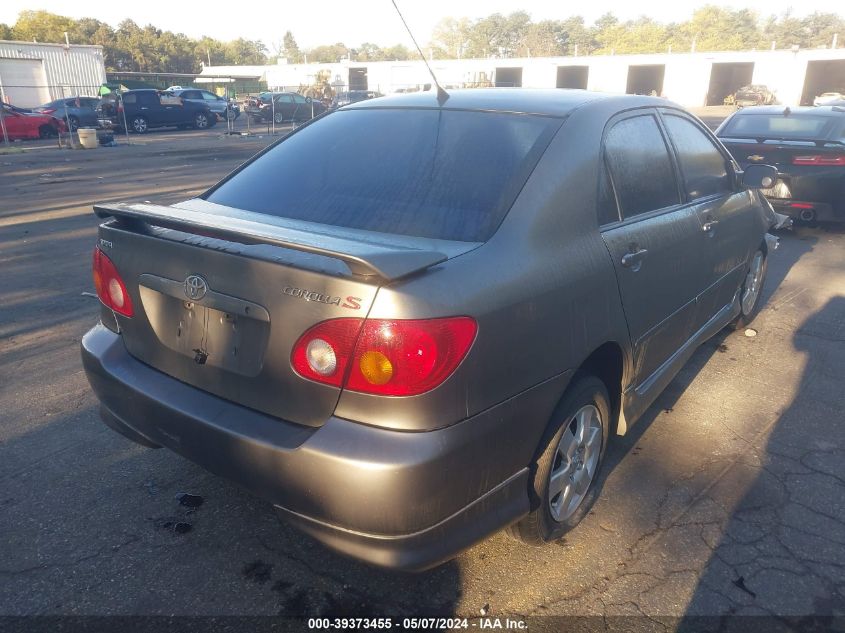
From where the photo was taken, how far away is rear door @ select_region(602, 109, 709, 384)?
2.85m

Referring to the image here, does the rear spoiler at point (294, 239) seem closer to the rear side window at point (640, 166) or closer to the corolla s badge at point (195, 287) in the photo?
the corolla s badge at point (195, 287)

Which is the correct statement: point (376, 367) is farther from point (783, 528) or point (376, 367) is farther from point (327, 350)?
point (783, 528)

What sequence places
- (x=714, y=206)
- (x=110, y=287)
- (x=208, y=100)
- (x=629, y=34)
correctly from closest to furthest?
1. (x=110, y=287)
2. (x=714, y=206)
3. (x=208, y=100)
4. (x=629, y=34)

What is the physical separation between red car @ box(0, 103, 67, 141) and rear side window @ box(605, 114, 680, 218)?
25.0 m

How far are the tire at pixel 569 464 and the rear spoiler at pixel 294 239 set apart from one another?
2.80 feet

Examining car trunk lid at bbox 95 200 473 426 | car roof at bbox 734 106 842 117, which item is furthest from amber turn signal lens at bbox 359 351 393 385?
car roof at bbox 734 106 842 117

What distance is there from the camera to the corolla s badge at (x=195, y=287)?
7.34 feet

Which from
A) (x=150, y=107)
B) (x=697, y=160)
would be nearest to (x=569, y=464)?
(x=697, y=160)

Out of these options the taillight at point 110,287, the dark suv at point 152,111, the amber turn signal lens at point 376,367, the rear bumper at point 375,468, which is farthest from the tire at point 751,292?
the dark suv at point 152,111

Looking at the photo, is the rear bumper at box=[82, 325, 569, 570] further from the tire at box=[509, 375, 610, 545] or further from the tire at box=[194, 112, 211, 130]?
the tire at box=[194, 112, 211, 130]

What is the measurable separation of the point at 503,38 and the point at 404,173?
126082mm

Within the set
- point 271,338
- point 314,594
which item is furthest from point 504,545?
point 271,338

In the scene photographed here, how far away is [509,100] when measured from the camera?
10.1 feet

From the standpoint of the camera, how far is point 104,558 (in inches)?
103
